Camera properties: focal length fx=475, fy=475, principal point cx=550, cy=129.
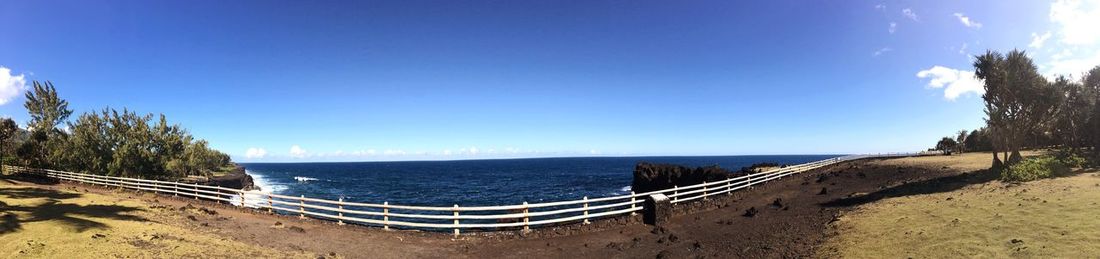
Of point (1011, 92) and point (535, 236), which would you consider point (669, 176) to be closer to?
point (1011, 92)

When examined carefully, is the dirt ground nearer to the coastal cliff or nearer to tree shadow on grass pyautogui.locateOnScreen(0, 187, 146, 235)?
tree shadow on grass pyautogui.locateOnScreen(0, 187, 146, 235)

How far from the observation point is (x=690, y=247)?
14.0 m

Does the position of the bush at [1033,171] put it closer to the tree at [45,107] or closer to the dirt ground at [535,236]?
the dirt ground at [535,236]

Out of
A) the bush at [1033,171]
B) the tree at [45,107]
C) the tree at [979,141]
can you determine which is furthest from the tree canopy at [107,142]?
the tree at [979,141]

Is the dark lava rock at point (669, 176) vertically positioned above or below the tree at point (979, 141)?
below

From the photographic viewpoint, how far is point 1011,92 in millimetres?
27078

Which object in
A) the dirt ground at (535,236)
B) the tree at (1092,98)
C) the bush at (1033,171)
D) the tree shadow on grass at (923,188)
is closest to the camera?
the dirt ground at (535,236)

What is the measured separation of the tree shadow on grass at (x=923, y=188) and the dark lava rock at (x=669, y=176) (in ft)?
64.7

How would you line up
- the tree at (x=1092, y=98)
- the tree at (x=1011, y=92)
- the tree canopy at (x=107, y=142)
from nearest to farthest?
the tree at (x=1011, y=92)
the tree at (x=1092, y=98)
the tree canopy at (x=107, y=142)

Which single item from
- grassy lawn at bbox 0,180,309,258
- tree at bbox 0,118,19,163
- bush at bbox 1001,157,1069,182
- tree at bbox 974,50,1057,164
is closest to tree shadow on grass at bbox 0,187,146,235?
grassy lawn at bbox 0,180,309,258

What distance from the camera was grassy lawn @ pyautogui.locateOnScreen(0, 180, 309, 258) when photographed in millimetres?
11047

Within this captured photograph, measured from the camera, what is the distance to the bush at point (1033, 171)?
21.2 m

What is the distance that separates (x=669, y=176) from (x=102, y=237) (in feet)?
158

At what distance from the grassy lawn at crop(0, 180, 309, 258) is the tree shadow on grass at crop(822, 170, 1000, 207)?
2140 cm
